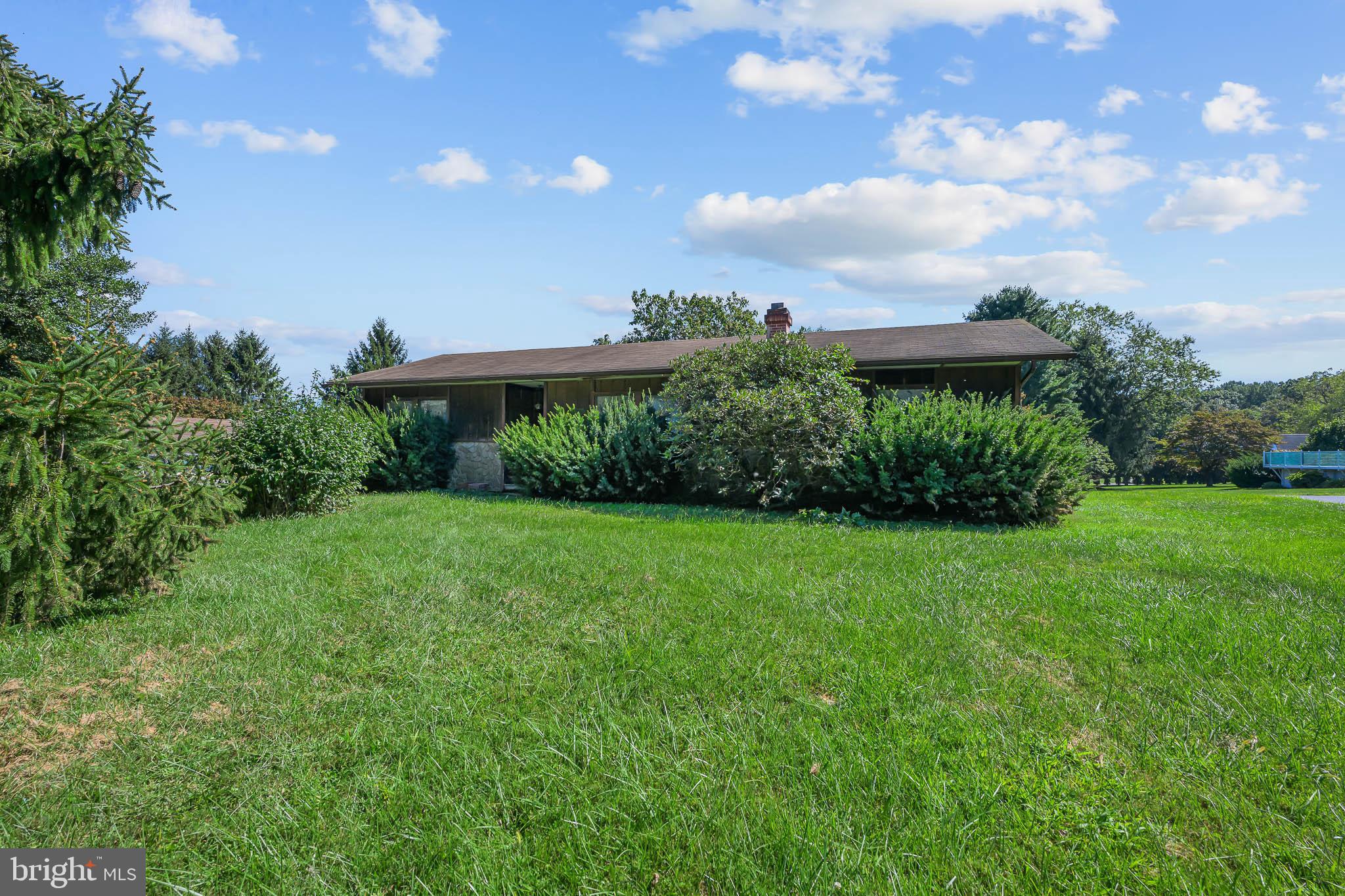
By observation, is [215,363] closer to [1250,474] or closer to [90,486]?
[90,486]

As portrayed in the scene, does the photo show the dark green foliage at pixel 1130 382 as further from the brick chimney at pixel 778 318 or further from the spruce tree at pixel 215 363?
the spruce tree at pixel 215 363

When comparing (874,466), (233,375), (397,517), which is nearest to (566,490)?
(397,517)

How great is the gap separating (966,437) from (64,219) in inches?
436

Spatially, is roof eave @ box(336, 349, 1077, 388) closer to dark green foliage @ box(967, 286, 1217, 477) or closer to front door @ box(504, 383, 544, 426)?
front door @ box(504, 383, 544, 426)

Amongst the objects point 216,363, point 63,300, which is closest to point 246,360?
point 216,363

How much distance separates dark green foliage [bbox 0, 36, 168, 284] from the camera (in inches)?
189

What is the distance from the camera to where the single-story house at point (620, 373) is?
1381 cm

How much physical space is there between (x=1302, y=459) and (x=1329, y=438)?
33.4 ft

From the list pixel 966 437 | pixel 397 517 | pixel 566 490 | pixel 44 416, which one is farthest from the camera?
pixel 566 490

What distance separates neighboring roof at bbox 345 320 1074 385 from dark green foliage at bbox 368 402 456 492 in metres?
1.41

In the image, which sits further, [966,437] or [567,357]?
[567,357]

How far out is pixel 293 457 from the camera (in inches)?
Result: 417

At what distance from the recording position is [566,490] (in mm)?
13953

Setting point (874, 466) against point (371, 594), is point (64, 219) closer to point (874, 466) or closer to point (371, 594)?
point (371, 594)
